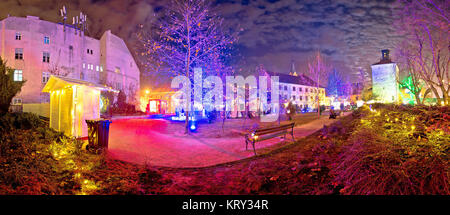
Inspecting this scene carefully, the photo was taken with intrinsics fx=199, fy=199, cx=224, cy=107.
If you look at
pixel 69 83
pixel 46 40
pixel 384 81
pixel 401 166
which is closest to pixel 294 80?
pixel 384 81

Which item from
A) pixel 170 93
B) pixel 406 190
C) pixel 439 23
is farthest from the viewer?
pixel 170 93

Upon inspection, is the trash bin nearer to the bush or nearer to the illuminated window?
the bush

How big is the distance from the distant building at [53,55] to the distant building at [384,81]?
52.0 meters

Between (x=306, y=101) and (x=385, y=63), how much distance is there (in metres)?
23.0

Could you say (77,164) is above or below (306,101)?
below

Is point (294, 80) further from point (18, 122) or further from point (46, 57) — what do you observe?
point (18, 122)

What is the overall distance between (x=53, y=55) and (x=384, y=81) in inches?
2469

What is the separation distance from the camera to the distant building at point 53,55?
23844mm

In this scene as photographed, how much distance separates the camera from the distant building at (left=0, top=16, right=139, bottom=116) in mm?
23844

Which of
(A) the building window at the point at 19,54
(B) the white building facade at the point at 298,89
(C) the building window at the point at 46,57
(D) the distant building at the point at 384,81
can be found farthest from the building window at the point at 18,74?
(D) the distant building at the point at 384,81

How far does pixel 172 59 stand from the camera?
12766 mm

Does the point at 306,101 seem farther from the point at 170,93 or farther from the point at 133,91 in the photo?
the point at 133,91
